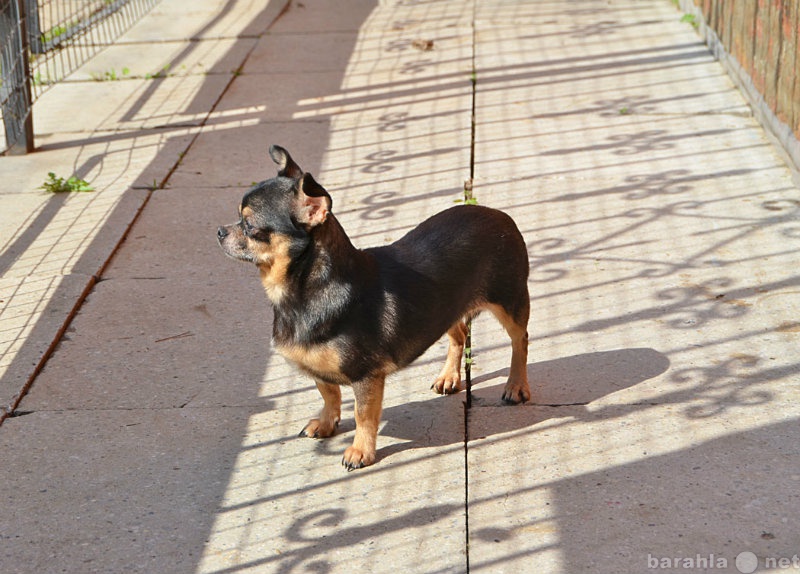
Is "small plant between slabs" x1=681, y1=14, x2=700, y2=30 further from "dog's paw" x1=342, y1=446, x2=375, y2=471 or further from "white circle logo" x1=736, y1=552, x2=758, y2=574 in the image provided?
"white circle logo" x1=736, y1=552, x2=758, y2=574

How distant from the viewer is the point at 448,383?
5012 millimetres

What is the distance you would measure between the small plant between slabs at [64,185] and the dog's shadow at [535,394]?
149 inches

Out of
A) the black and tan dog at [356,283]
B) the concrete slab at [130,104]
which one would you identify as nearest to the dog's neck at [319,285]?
the black and tan dog at [356,283]

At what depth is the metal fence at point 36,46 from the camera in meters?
8.43

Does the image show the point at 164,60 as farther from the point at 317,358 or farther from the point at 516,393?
the point at 317,358

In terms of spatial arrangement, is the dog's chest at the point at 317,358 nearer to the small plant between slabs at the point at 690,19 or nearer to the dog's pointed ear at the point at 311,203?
the dog's pointed ear at the point at 311,203

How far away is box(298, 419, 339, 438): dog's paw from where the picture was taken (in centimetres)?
468

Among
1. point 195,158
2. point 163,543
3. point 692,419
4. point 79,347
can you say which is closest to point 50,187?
point 195,158

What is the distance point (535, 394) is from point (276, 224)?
5.09ft

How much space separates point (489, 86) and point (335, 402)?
18.5ft

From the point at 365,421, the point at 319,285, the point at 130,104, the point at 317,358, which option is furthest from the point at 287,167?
the point at 130,104

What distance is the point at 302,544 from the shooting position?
3.93 metres

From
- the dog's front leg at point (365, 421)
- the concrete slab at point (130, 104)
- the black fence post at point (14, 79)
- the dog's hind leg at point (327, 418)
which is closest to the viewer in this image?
the dog's front leg at point (365, 421)

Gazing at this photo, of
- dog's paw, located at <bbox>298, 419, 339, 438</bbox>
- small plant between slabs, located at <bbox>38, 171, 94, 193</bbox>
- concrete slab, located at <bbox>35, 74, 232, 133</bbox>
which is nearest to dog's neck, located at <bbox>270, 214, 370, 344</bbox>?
dog's paw, located at <bbox>298, 419, 339, 438</bbox>
